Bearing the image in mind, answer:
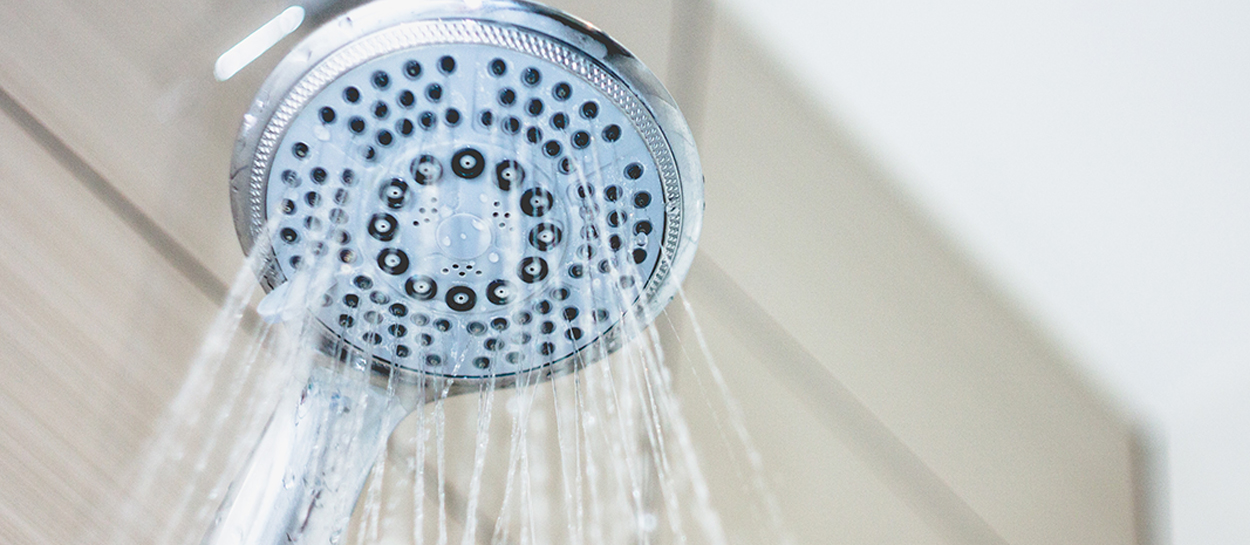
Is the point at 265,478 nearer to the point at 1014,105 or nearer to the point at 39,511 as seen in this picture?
the point at 39,511

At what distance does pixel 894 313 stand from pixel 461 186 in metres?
0.52

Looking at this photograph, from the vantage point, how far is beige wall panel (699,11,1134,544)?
79cm

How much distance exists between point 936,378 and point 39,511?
70cm

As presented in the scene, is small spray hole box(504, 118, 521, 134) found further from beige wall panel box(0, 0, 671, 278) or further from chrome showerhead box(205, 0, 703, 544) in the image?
beige wall panel box(0, 0, 671, 278)

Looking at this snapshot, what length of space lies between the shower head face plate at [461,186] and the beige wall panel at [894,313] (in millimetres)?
310

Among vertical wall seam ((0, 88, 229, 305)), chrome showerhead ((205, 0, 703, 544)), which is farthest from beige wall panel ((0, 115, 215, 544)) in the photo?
chrome showerhead ((205, 0, 703, 544))

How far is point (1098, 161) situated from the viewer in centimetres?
86

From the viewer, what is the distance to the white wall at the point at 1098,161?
2.71 feet

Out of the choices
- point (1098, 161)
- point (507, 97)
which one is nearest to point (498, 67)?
point (507, 97)

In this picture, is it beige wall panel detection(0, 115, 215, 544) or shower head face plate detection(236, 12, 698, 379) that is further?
beige wall panel detection(0, 115, 215, 544)

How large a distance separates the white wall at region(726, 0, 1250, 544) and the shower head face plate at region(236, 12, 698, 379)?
42cm

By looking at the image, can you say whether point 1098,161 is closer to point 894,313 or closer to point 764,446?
point 894,313

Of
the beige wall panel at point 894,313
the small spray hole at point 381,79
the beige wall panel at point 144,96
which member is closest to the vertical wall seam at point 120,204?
the beige wall panel at point 144,96

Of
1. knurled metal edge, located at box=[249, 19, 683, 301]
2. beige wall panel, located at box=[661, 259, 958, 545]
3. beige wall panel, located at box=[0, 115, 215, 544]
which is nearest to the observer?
knurled metal edge, located at box=[249, 19, 683, 301]
